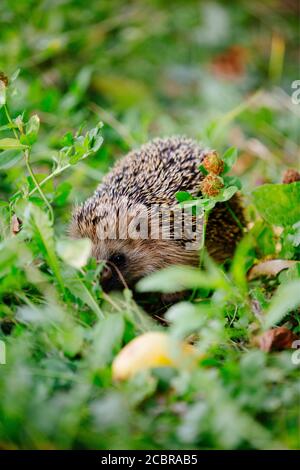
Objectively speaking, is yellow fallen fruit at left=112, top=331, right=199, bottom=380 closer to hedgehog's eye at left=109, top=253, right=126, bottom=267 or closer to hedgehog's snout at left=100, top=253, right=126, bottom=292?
hedgehog's snout at left=100, top=253, right=126, bottom=292

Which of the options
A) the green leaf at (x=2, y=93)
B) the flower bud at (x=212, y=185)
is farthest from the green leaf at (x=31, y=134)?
the flower bud at (x=212, y=185)

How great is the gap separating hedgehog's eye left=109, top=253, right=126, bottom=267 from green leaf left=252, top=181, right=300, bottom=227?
840 mm

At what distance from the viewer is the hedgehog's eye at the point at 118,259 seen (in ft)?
10.6

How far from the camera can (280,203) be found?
2.84m

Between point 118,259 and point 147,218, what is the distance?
295mm

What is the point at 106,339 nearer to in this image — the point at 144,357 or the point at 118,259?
the point at 144,357

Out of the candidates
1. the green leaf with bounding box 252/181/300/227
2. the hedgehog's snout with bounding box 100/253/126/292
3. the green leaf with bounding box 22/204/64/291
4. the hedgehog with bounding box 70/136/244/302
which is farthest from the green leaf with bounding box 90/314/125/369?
the green leaf with bounding box 252/181/300/227

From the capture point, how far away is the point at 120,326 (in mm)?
2076

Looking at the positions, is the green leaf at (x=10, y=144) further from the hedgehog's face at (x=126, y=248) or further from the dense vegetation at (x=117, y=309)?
the hedgehog's face at (x=126, y=248)

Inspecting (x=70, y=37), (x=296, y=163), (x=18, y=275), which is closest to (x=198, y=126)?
(x=296, y=163)

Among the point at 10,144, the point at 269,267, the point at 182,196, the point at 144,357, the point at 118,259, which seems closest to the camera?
the point at 144,357

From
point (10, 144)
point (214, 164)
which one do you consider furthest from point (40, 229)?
point (214, 164)

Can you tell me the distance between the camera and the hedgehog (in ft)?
10.2

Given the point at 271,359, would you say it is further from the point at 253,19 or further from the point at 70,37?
the point at 253,19
